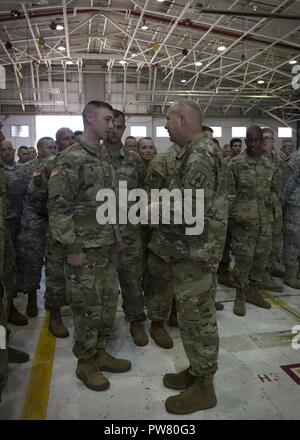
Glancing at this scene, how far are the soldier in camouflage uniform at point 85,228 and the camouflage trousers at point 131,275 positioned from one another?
0.53 m

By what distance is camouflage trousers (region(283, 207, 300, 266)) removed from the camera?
445cm

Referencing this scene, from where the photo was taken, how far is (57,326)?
324cm

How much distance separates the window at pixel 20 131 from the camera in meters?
15.9

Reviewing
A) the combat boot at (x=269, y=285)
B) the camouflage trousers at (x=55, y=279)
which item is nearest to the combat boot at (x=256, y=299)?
the combat boot at (x=269, y=285)

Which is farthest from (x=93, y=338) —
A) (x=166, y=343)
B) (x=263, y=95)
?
(x=263, y=95)

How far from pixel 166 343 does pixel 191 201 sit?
57.8 inches

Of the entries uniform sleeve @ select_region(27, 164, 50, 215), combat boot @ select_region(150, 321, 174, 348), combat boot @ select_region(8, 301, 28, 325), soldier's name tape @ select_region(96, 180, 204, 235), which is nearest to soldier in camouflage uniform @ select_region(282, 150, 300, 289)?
combat boot @ select_region(150, 321, 174, 348)

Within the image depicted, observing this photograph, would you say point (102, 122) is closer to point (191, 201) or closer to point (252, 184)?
point (191, 201)

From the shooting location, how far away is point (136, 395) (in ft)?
7.74

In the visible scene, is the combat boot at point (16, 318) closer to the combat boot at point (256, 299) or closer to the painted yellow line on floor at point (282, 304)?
the combat boot at point (256, 299)

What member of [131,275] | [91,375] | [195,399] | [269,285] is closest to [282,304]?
[269,285]

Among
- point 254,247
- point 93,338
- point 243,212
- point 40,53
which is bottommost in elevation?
point 93,338

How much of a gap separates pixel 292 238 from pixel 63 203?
314 cm

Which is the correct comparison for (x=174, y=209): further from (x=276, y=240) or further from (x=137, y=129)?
(x=137, y=129)
